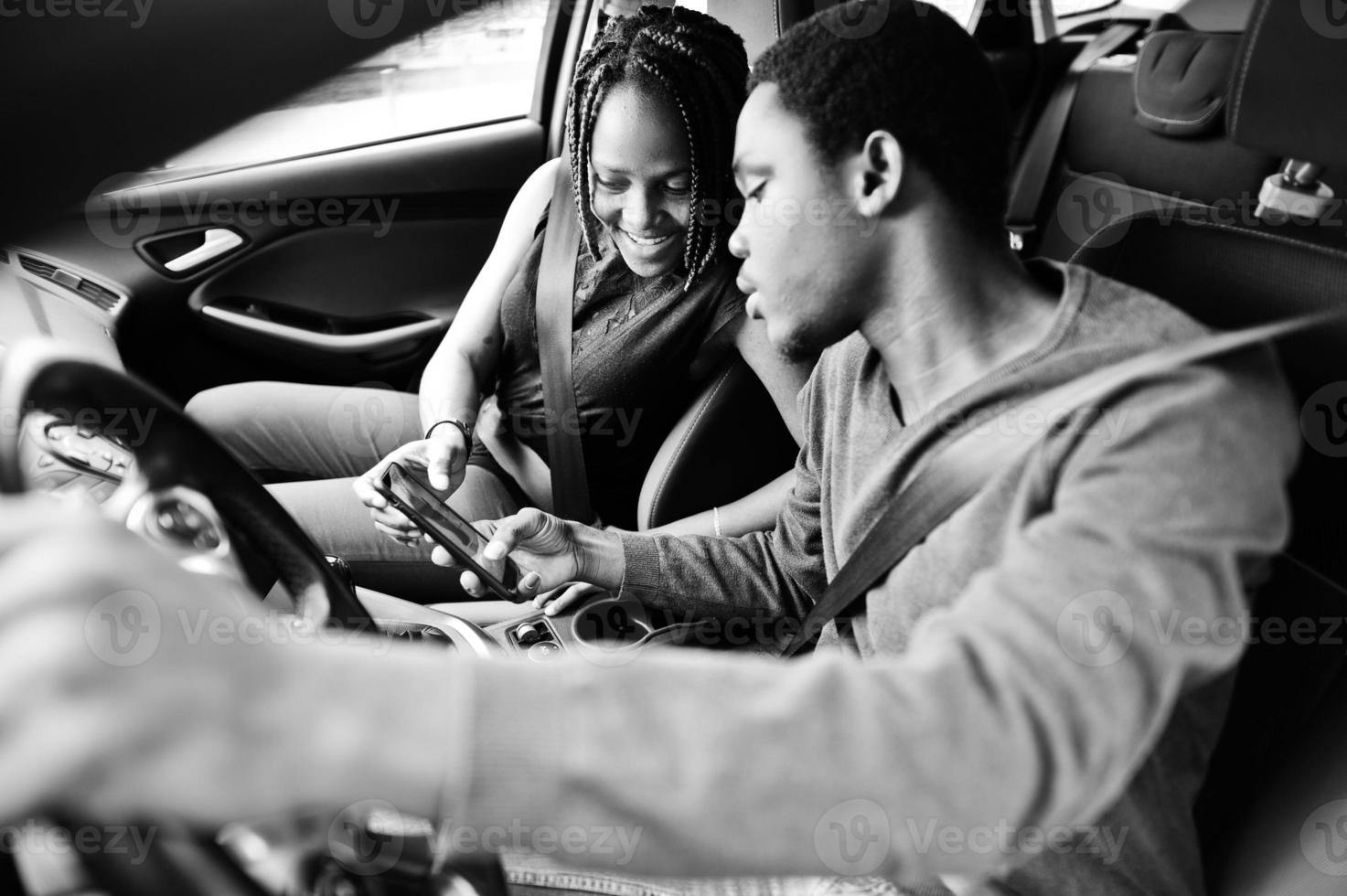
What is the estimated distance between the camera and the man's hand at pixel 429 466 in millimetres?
1444

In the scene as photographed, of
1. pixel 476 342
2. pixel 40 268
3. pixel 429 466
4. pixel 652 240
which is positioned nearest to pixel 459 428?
pixel 429 466

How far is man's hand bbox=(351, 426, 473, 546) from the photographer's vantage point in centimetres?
144

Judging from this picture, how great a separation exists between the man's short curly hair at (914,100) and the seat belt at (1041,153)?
83.8 inches

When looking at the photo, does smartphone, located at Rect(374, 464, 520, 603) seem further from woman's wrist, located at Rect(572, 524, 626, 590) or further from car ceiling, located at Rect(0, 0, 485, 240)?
car ceiling, located at Rect(0, 0, 485, 240)

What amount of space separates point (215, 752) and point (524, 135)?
195cm
